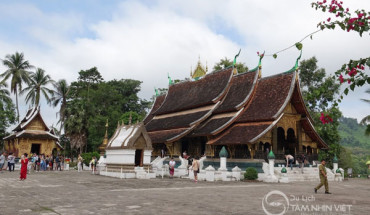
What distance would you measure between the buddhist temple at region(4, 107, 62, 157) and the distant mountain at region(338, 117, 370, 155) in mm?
97423

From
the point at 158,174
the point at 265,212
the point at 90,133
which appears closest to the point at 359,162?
the point at 90,133

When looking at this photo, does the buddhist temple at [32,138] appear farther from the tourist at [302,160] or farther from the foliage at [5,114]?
the tourist at [302,160]

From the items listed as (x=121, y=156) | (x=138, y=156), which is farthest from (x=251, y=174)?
(x=121, y=156)

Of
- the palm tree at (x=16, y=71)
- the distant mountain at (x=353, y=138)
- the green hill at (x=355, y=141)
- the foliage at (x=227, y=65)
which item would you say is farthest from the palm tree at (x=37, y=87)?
the distant mountain at (x=353, y=138)

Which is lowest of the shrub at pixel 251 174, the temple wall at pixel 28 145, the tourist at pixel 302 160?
the shrub at pixel 251 174

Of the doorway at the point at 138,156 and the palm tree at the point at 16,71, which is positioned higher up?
the palm tree at the point at 16,71

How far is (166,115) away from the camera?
101ft

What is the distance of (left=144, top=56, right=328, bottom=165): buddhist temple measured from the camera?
20969 millimetres

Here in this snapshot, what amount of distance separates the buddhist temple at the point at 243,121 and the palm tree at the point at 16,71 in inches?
1036

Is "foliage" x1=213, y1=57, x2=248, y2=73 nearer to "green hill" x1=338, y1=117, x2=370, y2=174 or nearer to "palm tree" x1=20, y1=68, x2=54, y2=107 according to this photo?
"palm tree" x1=20, y1=68, x2=54, y2=107

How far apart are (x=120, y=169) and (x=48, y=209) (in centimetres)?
1325

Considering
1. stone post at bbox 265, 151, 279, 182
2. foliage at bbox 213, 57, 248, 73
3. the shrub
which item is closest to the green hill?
foliage at bbox 213, 57, 248, 73

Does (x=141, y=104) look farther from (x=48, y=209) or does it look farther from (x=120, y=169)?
(x=48, y=209)

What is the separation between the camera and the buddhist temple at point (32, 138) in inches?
1326
